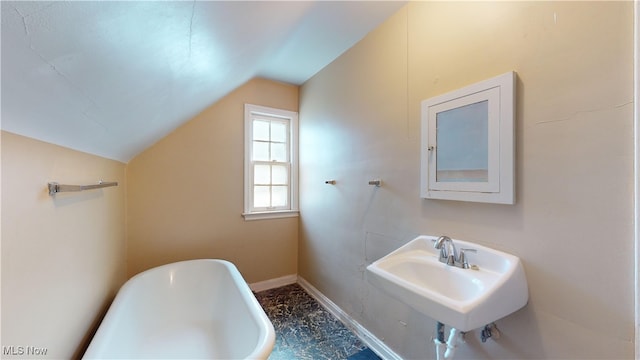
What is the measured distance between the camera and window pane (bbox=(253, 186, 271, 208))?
289 cm

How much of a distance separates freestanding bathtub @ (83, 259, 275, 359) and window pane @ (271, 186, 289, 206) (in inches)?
40.5

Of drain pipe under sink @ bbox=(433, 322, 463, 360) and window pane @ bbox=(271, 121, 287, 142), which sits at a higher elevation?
window pane @ bbox=(271, 121, 287, 142)

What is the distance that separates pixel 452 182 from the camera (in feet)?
4.29

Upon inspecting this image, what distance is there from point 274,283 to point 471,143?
8.55ft

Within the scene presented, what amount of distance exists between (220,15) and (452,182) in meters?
1.42

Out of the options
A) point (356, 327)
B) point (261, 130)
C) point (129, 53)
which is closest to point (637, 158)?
point (129, 53)

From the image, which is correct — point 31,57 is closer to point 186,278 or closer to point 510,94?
point 510,94

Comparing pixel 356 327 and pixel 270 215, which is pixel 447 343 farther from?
pixel 270 215

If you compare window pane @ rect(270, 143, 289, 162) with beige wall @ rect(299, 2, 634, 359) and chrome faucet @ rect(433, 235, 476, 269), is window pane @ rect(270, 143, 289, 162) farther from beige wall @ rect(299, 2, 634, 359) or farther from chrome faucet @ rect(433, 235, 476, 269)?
chrome faucet @ rect(433, 235, 476, 269)

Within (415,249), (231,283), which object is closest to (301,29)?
(415,249)

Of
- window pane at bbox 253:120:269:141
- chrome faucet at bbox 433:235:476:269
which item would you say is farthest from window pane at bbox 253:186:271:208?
chrome faucet at bbox 433:235:476:269

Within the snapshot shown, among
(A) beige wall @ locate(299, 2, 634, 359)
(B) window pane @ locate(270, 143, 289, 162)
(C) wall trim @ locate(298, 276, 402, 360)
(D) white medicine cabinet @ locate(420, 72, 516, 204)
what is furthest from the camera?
(B) window pane @ locate(270, 143, 289, 162)

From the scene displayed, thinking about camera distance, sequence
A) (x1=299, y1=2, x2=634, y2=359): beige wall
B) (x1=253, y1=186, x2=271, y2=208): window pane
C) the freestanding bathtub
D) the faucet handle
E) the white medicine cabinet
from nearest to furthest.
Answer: (x1=299, y1=2, x2=634, y2=359): beige wall → the white medicine cabinet → the faucet handle → the freestanding bathtub → (x1=253, y1=186, x2=271, y2=208): window pane

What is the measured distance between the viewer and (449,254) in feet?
4.19
